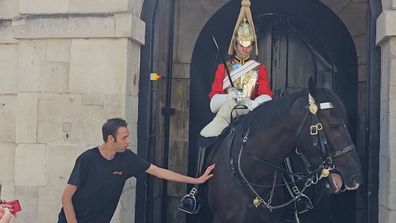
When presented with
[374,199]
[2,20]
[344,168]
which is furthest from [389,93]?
[2,20]

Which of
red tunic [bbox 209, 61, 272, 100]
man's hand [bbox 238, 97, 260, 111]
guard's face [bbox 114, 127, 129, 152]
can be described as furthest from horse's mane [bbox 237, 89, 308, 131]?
red tunic [bbox 209, 61, 272, 100]

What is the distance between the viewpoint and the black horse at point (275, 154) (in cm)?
369

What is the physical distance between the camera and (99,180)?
12.7ft

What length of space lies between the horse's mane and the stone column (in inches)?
42.2

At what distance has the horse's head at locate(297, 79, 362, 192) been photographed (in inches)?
144

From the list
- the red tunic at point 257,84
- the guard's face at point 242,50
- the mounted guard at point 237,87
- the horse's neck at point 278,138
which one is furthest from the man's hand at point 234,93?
the horse's neck at point 278,138

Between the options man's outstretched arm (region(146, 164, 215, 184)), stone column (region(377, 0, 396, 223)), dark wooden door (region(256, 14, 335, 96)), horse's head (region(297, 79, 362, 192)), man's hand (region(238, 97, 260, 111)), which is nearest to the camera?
horse's head (region(297, 79, 362, 192))

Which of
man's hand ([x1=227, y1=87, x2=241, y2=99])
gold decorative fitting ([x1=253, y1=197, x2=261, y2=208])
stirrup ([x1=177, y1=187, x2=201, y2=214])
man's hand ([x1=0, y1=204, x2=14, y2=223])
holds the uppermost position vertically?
man's hand ([x1=227, y1=87, x2=241, y2=99])

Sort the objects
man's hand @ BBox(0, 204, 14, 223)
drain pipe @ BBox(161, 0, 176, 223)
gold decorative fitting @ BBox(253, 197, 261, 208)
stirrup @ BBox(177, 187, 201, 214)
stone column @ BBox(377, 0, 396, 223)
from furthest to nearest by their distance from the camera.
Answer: drain pipe @ BBox(161, 0, 176, 223) < stirrup @ BBox(177, 187, 201, 214) < stone column @ BBox(377, 0, 396, 223) < gold decorative fitting @ BBox(253, 197, 261, 208) < man's hand @ BBox(0, 204, 14, 223)

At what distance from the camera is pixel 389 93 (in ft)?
15.0

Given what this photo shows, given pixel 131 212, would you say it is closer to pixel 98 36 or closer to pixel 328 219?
pixel 98 36

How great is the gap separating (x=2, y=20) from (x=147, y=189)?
2.53 meters

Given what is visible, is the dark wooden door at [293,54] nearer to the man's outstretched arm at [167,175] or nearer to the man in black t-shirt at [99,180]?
the man's outstretched arm at [167,175]

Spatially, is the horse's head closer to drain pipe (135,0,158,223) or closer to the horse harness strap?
the horse harness strap
